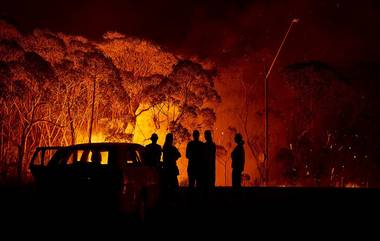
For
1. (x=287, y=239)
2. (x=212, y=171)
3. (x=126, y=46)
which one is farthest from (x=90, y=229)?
(x=126, y=46)

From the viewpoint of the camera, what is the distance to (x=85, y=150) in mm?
10891

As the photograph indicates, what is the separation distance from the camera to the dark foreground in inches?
373

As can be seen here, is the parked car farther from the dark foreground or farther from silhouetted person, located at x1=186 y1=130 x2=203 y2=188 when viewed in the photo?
silhouetted person, located at x1=186 y1=130 x2=203 y2=188

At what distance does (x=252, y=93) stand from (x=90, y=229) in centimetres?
4819

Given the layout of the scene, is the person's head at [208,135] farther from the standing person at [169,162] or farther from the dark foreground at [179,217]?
the dark foreground at [179,217]

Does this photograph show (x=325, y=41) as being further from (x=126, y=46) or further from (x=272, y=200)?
(x=272, y=200)

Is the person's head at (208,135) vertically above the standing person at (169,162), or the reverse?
the person's head at (208,135)

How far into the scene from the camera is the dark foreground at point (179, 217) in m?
9.47

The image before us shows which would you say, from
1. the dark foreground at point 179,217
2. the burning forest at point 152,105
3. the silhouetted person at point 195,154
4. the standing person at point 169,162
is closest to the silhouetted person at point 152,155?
the standing person at point 169,162

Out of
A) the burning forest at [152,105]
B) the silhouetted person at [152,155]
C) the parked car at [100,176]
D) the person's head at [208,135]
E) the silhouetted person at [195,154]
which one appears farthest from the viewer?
the burning forest at [152,105]

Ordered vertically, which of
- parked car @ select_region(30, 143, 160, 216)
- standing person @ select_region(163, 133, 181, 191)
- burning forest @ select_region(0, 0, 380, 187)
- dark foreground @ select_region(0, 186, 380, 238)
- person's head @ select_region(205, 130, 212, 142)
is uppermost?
burning forest @ select_region(0, 0, 380, 187)

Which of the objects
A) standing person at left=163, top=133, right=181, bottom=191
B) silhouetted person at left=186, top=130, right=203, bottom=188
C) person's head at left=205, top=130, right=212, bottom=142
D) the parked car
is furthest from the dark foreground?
person's head at left=205, top=130, right=212, bottom=142

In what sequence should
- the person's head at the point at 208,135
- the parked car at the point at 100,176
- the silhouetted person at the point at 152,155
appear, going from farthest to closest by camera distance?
the person's head at the point at 208,135 < the silhouetted person at the point at 152,155 < the parked car at the point at 100,176

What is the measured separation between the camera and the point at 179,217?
12320 millimetres
